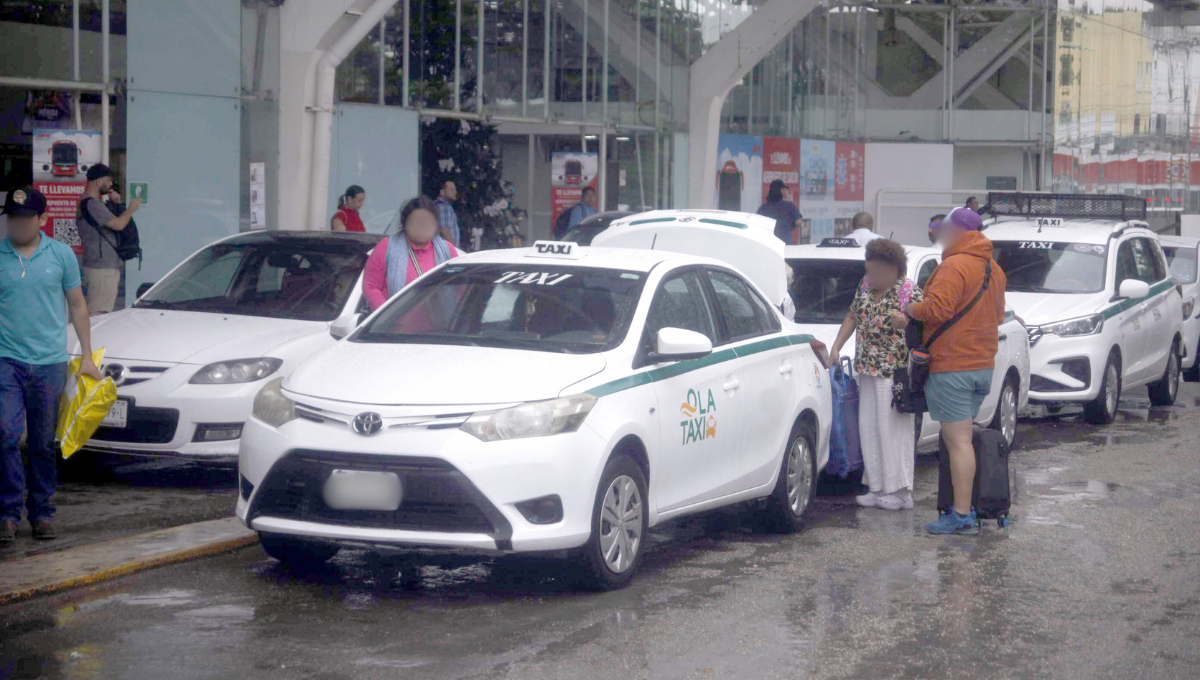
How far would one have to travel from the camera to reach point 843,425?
9.38 meters

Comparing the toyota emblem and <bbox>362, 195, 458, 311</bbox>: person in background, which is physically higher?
<bbox>362, 195, 458, 311</bbox>: person in background

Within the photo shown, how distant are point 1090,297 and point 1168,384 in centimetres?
269

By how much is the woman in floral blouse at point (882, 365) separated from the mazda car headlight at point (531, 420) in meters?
3.10

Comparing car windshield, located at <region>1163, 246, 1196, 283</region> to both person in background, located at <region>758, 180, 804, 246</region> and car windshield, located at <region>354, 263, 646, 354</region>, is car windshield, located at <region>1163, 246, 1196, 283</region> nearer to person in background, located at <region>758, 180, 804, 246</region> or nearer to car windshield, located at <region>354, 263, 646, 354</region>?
person in background, located at <region>758, 180, 804, 246</region>

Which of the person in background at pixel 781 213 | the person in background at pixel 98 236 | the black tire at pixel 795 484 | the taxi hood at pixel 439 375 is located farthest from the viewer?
the person in background at pixel 781 213

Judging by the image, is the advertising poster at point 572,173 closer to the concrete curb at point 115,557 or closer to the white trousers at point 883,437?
the white trousers at point 883,437

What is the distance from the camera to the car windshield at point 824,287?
35.9 feet

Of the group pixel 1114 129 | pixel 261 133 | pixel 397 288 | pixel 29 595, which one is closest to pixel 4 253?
pixel 29 595

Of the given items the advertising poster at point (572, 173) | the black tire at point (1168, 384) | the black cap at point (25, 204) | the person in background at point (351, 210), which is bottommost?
the black tire at point (1168, 384)

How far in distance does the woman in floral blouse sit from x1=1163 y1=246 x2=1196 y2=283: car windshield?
9856 mm

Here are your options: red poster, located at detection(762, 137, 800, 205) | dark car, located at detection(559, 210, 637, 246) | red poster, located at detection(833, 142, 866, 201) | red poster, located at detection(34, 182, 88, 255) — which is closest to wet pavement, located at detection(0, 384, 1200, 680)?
dark car, located at detection(559, 210, 637, 246)

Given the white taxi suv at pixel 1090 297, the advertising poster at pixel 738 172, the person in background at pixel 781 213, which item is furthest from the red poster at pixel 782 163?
the white taxi suv at pixel 1090 297

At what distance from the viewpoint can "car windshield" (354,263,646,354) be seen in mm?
7168

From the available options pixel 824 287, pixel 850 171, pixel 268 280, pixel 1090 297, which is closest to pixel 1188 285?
pixel 1090 297
